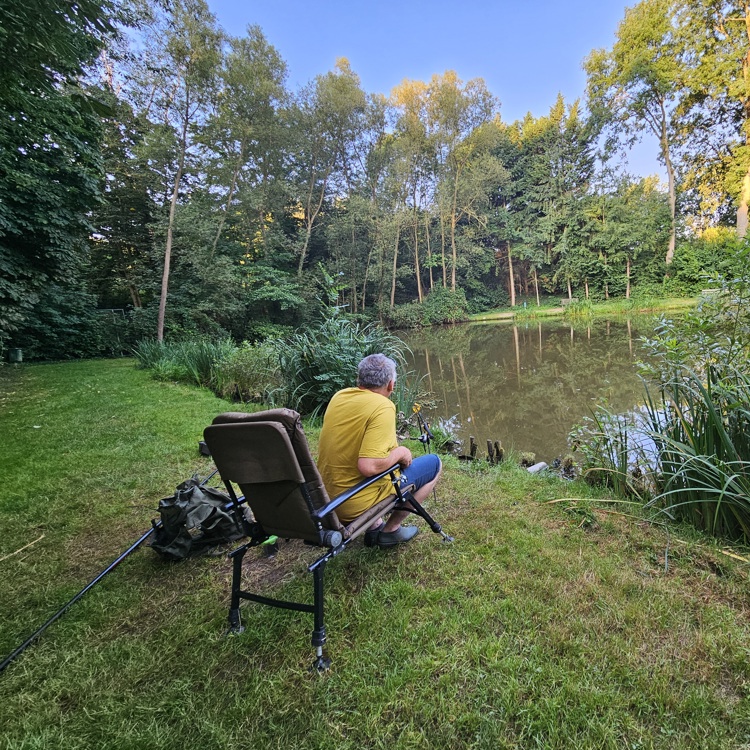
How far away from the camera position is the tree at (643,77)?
16.0 m

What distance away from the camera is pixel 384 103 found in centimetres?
1933

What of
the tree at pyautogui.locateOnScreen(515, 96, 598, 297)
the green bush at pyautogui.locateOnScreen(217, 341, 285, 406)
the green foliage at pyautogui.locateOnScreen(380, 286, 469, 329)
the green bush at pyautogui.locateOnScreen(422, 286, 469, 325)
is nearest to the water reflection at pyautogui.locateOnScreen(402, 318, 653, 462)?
the green bush at pyautogui.locateOnScreen(217, 341, 285, 406)

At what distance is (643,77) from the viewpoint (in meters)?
16.9

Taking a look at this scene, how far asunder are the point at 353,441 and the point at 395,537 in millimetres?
724

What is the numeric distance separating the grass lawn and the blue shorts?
367 millimetres

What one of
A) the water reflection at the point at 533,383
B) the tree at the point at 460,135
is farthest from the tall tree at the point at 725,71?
the water reflection at the point at 533,383

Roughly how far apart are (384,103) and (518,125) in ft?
38.9

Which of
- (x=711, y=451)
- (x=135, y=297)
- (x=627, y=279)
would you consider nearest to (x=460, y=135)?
(x=627, y=279)

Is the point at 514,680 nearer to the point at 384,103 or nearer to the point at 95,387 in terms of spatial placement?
the point at 95,387

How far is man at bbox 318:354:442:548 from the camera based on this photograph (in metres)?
1.68

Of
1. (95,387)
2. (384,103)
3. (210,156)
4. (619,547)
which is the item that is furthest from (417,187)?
(619,547)

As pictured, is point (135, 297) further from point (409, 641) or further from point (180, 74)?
point (409, 641)

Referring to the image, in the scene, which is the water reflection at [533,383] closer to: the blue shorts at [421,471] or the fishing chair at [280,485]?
the blue shorts at [421,471]

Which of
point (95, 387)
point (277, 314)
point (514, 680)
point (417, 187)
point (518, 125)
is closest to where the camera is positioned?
point (514, 680)
